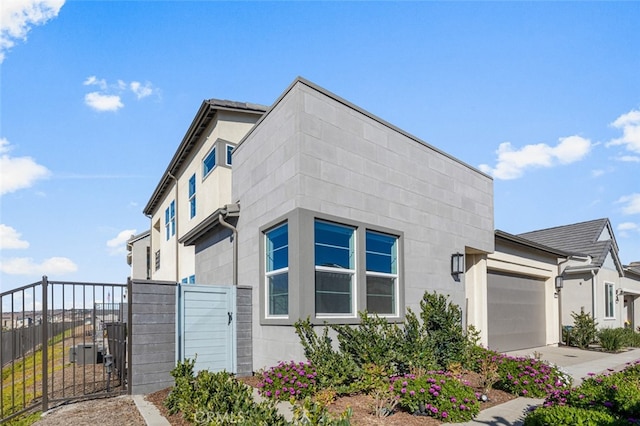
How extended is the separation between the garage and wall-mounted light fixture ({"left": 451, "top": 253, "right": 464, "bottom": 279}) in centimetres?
302

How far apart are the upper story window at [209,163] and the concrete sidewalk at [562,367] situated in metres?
9.83

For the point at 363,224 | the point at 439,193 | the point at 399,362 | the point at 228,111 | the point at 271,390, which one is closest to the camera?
the point at 271,390

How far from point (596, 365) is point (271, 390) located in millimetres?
9716

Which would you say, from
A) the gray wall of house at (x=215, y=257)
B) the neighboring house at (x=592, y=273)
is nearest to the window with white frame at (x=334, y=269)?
the gray wall of house at (x=215, y=257)

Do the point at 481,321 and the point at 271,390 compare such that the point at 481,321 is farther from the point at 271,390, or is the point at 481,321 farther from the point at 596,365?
the point at 271,390

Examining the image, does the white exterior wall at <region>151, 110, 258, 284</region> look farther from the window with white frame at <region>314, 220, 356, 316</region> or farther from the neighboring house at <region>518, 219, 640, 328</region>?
the neighboring house at <region>518, 219, 640, 328</region>

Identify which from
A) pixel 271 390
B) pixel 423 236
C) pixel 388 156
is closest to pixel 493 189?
pixel 423 236

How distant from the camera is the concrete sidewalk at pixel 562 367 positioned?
21.9 ft

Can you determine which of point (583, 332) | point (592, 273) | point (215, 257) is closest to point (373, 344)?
point (215, 257)

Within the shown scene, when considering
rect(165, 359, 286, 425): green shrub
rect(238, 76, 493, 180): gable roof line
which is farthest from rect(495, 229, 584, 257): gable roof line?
rect(165, 359, 286, 425): green shrub

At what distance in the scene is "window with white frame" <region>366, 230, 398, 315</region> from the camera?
31.3ft

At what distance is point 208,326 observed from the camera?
30.7 ft

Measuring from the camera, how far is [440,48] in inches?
426

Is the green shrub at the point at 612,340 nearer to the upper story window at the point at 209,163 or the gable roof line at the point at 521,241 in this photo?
the gable roof line at the point at 521,241
